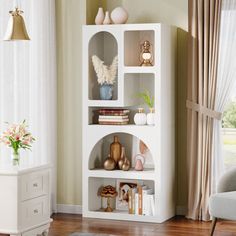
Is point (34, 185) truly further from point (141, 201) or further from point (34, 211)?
point (141, 201)

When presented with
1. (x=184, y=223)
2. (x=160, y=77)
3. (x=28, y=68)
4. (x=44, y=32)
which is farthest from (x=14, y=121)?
(x=184, y=223)

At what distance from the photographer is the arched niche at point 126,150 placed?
6320 millimetres

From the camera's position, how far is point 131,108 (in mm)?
6414

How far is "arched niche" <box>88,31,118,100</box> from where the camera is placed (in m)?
6.26

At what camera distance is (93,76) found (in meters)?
6.31

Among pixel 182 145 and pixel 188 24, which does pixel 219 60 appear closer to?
pixel 188 24

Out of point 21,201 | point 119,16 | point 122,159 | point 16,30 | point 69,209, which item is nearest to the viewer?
point 16,30

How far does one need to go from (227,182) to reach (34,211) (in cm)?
161

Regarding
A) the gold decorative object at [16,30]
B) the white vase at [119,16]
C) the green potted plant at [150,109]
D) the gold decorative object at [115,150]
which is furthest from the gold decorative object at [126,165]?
the gold decorative object at [16,30]

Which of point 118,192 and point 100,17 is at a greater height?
point 100,17

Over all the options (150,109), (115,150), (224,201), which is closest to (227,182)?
(224,201)

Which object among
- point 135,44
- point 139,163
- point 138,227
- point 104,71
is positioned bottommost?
point 138,227

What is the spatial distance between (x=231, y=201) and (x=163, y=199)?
38.8 inches

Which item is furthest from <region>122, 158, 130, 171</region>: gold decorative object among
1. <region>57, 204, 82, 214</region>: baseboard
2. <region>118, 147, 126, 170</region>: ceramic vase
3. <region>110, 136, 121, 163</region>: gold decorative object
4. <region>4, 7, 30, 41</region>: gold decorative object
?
<region>4, 7, 30, 41</region>: gold decorative object
